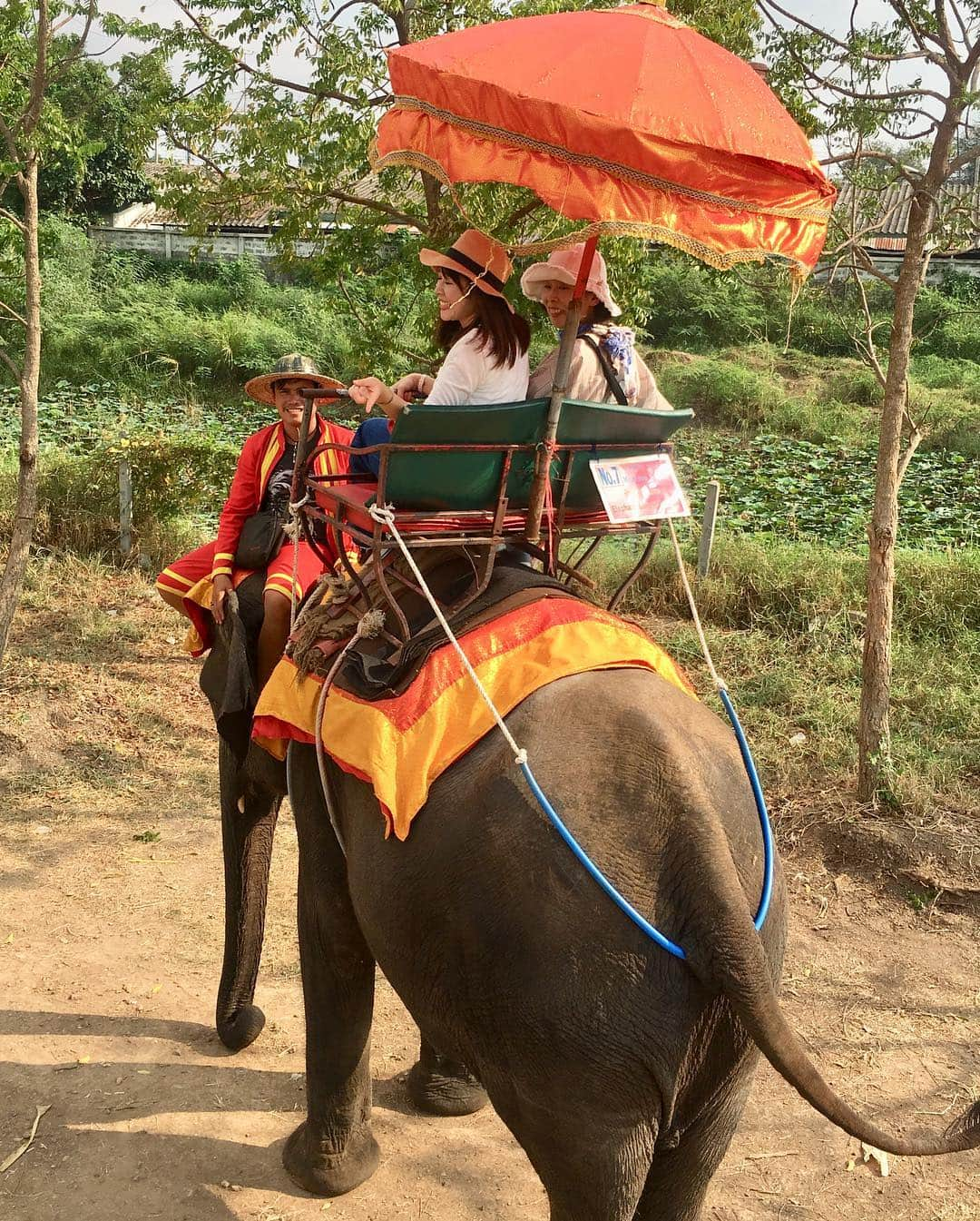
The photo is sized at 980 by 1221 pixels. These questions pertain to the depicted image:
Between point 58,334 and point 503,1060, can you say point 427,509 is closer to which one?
point 503,1060

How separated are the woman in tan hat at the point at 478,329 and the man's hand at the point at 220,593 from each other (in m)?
0.99

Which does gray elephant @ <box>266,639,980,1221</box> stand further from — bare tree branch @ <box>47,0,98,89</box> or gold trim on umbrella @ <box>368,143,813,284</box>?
bare tree branch @ <box>47,0,98,89</box>

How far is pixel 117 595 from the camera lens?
9141 mm

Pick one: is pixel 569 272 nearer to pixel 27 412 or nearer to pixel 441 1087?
pixel 441 1087

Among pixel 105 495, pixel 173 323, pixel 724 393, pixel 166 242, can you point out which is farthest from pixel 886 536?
pixel 166 242

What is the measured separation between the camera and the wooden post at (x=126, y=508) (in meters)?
9.47

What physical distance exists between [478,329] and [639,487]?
0.66m

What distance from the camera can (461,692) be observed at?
2688 millimetres

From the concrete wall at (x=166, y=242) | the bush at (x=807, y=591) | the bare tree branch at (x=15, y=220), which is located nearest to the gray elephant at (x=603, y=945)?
the bare tree branch at (x=15, y=220)

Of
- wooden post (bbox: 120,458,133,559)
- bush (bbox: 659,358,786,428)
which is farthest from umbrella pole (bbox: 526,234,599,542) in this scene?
bush (bbox: 659,358,786,428)

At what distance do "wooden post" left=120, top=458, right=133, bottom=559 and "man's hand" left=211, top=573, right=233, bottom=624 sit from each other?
586cm

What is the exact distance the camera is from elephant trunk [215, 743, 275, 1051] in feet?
13.8

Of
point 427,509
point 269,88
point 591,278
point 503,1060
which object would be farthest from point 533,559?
point 269,88

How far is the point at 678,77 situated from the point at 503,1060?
2.27m
